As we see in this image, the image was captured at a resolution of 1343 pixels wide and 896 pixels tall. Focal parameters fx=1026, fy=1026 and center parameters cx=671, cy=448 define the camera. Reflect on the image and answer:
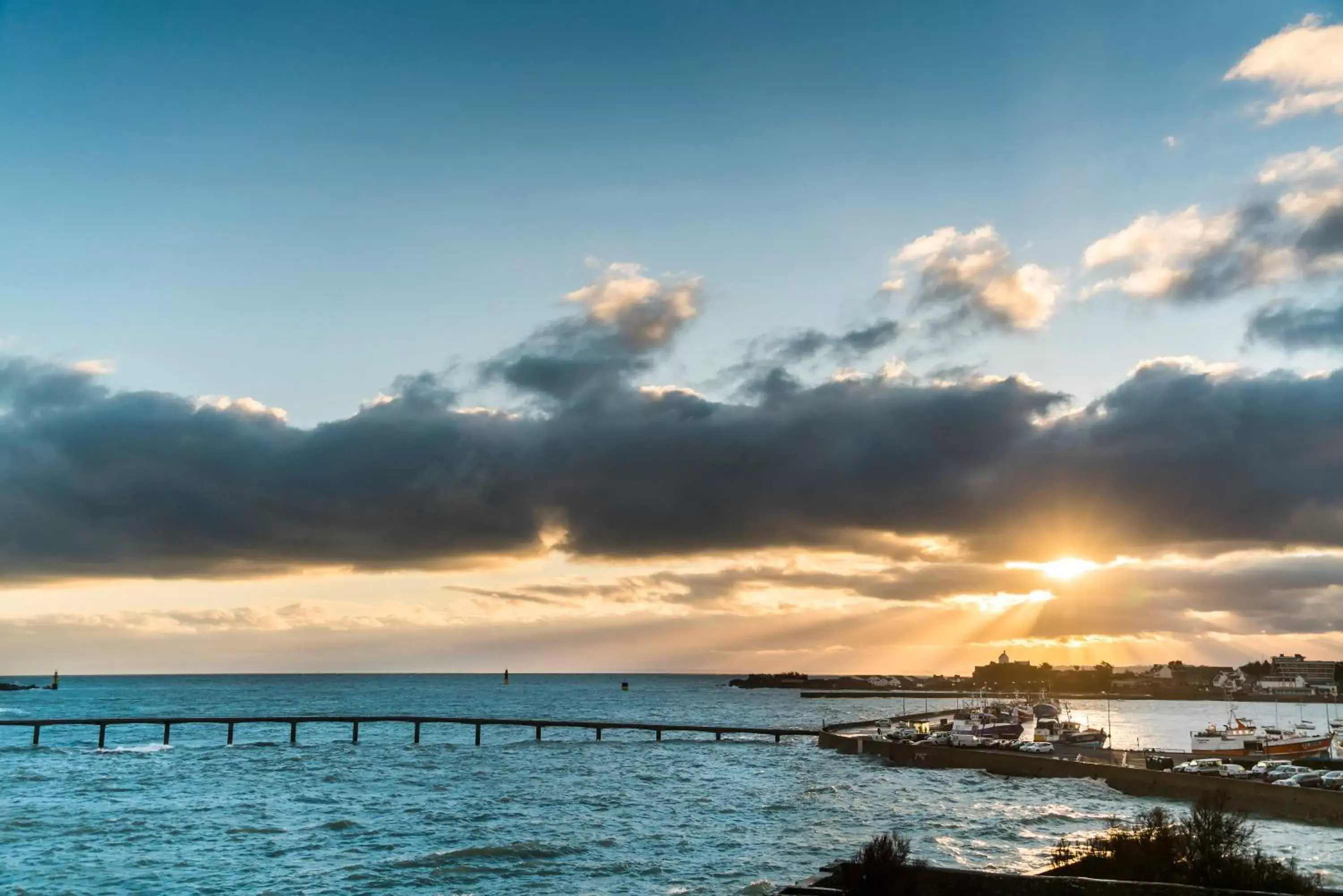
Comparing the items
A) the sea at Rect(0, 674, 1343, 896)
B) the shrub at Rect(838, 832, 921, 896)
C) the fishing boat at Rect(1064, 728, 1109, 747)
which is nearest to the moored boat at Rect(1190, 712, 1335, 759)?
the fishing boat at Rect(1064, 728, 1109, 747)

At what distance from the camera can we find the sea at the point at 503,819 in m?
43.4

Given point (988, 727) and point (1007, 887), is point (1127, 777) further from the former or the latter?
point (988, 727)

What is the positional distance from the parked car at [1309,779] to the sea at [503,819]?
7.57 m

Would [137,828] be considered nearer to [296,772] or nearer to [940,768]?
[296,772]

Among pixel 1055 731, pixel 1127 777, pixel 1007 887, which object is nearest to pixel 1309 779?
pixel 1127 777

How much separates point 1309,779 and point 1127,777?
11157mm

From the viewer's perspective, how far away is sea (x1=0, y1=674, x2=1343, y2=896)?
1709 inches

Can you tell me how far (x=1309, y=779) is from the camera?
59.0 meters

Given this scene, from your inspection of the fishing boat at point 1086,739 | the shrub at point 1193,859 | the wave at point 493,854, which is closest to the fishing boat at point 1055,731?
the fishing boat at point 1086,739

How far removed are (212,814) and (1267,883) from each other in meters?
56.0

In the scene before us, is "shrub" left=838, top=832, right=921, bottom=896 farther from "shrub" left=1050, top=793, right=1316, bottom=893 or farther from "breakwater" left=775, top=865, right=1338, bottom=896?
"shrub" left=1050, top=793, right=1316, bottom=893

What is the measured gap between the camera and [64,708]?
644 feet

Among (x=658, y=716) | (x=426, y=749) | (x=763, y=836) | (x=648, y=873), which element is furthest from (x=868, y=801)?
(x=658, y=716)

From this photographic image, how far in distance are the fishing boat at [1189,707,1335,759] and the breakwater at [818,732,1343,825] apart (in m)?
14.5
